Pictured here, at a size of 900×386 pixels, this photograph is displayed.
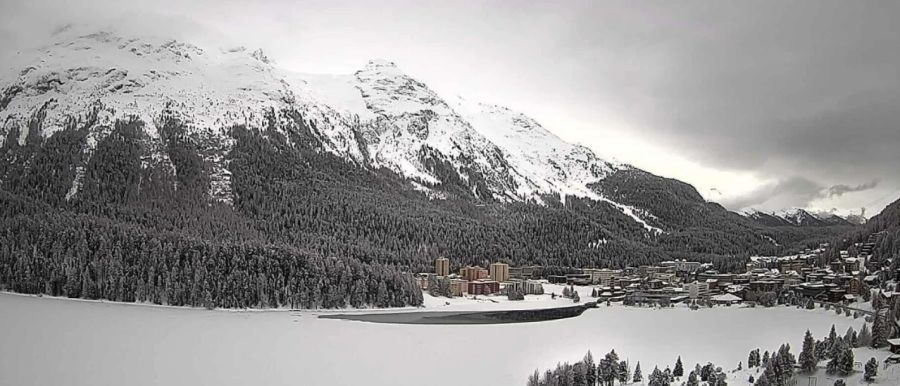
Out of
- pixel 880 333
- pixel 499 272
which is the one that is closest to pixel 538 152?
pixel 499 272

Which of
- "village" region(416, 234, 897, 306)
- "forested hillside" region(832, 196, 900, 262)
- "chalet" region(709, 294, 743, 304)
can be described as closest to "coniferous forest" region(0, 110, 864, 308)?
"village" region(416, 234, 897, 306)

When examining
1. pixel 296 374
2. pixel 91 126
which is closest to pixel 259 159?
pixel 91 126

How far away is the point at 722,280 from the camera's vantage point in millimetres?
36312

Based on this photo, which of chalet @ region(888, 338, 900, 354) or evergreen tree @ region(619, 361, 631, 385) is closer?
chalet @ region(888, 338, 900, 354)

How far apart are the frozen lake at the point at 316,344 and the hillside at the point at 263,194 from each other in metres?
2.92

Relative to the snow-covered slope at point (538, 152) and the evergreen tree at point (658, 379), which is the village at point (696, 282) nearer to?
the evergreen tree at point (658, 379)

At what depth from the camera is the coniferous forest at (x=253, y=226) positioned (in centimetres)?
2652

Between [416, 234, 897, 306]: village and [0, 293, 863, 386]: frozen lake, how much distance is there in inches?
121

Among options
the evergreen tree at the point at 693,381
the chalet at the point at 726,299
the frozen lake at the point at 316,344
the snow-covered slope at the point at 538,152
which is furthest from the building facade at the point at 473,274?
the snow-covered slope at the point at 538,152

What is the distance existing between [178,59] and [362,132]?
17794mm

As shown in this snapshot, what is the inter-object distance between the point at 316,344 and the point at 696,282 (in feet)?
76.2

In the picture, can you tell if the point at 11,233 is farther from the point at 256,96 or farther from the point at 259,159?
the point at 256,96

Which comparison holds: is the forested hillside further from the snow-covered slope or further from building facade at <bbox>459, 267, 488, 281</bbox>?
the snow-covered slope

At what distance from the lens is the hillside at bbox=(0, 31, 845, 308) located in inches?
1075
